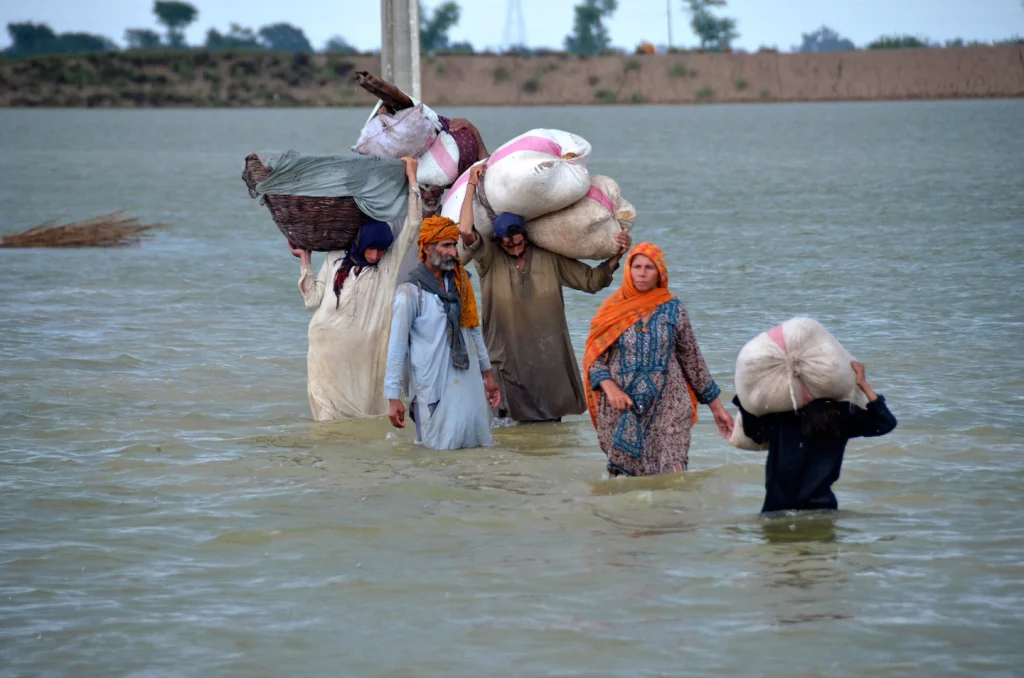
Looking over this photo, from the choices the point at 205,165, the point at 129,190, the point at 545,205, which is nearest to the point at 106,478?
the point at 545,205

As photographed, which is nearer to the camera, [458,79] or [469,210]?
[469,210]

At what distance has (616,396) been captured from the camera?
18.3 feet

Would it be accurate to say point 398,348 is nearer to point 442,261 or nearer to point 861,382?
point 442,261

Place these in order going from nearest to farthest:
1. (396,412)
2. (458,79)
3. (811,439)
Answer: (811,439) < (396,412) < (458,79)

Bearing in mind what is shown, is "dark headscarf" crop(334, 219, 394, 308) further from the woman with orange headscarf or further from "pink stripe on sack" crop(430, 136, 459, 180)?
the woman with orange headscarf

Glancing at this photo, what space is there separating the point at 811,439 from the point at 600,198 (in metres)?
A: 2.31

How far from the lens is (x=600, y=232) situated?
6.74m

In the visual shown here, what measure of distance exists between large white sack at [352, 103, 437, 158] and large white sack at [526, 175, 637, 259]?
26.4 inches

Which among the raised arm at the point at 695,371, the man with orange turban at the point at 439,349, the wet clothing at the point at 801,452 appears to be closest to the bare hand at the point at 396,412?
the man with orange turban at the point at 439,349

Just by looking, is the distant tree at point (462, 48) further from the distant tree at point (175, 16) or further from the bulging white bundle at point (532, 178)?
the bulging white bundle at point (532, 178)

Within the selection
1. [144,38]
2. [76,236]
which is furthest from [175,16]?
[76,236]

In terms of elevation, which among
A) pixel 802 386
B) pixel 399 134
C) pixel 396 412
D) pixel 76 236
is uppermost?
pixel 399 134

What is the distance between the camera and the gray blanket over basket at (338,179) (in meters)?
6.70

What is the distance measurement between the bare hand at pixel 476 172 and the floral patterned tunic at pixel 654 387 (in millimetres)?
1399
